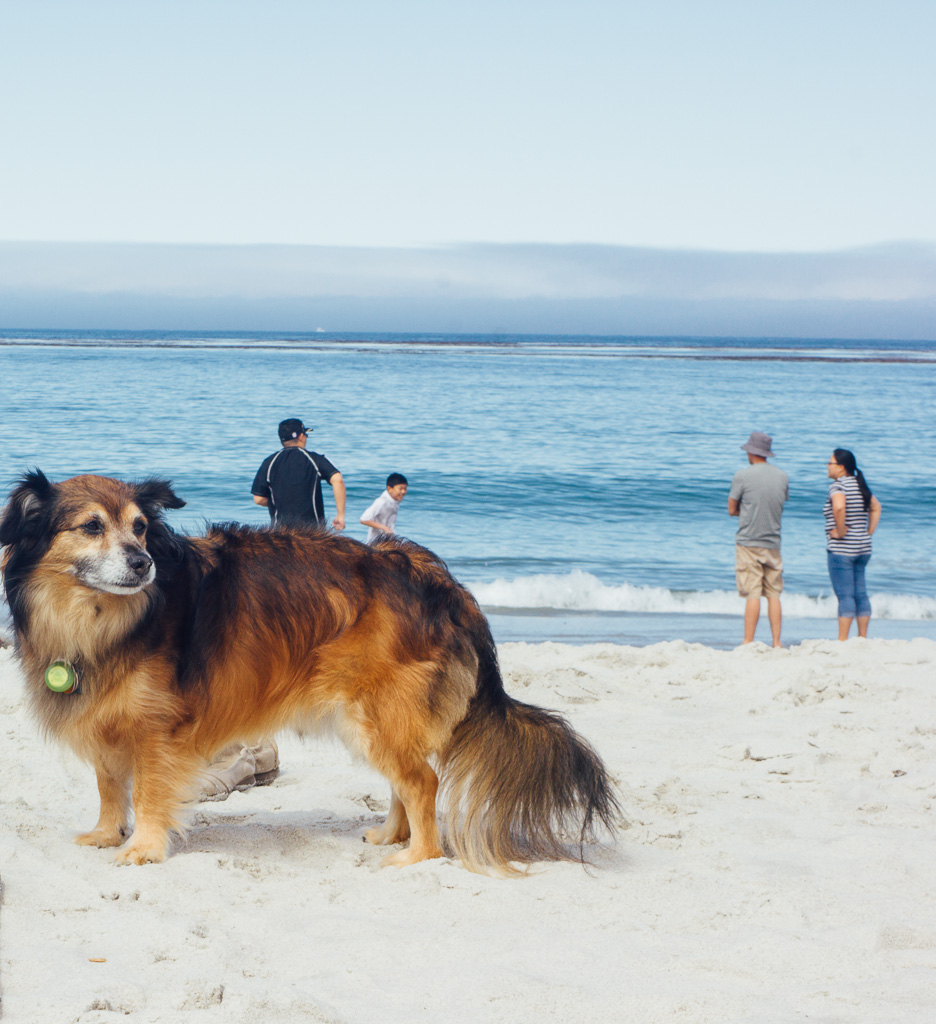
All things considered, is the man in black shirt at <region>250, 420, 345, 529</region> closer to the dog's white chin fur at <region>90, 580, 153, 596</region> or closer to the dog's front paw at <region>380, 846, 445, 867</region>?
the dog's front paw at <region>380, 846, 445, 867</region>

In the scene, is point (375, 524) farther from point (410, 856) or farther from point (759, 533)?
point (410, 856)

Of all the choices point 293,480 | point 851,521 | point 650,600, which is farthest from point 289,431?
point 650,600

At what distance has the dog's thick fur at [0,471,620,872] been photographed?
3.88 meters

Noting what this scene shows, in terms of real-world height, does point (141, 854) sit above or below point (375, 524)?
below

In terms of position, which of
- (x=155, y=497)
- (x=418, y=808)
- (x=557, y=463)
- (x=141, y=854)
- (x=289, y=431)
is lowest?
(x=141, y=854)

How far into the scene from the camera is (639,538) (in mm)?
16891

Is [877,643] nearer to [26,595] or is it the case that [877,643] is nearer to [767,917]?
[767,917]

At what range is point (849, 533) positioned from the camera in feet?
31.1

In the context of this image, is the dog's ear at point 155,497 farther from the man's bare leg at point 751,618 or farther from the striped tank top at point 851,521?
the striped tank top at point 851,521

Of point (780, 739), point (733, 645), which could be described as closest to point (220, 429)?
point (733, 645)

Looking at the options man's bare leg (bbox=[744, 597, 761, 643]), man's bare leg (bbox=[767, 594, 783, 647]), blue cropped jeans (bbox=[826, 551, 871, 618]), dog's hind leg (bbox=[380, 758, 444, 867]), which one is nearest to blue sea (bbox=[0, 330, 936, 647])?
man's bare leg (bbox=[744, 597, 761, 643])

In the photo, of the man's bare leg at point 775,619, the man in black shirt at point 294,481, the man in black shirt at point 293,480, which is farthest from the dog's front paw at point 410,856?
the man's bare leg at point 775,619

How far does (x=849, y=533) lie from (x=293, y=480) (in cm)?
525

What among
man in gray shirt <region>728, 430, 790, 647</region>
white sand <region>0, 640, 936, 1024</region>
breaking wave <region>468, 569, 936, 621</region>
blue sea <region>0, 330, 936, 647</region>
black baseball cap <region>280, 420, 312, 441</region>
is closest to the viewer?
white sand <region>0, 640, 936, 1024</region>
